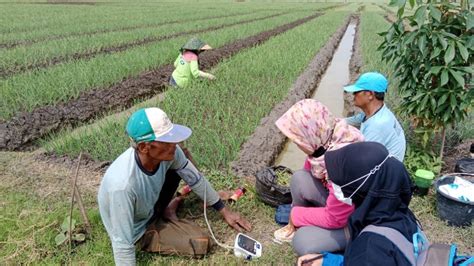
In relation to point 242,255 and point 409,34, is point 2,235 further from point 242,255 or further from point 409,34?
point 409,34

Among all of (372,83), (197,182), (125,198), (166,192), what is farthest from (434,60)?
(125,198)

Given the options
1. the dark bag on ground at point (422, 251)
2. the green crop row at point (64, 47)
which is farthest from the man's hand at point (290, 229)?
the green crop row at point (64, 47)

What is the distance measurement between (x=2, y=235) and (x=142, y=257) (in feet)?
3.34

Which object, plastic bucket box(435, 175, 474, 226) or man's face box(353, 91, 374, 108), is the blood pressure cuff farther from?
plastic bucket box(435, 175, 474, 226)

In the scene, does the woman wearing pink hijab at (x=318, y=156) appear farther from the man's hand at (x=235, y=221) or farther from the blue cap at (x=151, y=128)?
the blue cap at (x=151, y=128)

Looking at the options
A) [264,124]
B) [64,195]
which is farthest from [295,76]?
[64,195]

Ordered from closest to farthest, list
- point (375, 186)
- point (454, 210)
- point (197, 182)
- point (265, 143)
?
1. point (375, 186)
2. point (197, 182)
3. point (454, 210)
4. point (265, 143)

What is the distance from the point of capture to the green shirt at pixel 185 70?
590 centimetres

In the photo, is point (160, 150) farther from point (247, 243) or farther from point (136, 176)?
point (247, 243)

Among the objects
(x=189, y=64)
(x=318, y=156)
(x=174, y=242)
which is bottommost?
(x=174, y=242)

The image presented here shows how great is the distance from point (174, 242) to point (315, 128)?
1156mm

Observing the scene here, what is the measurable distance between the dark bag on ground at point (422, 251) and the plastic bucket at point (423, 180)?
138 cm

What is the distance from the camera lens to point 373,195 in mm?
1829

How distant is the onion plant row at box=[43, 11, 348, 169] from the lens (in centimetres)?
396
